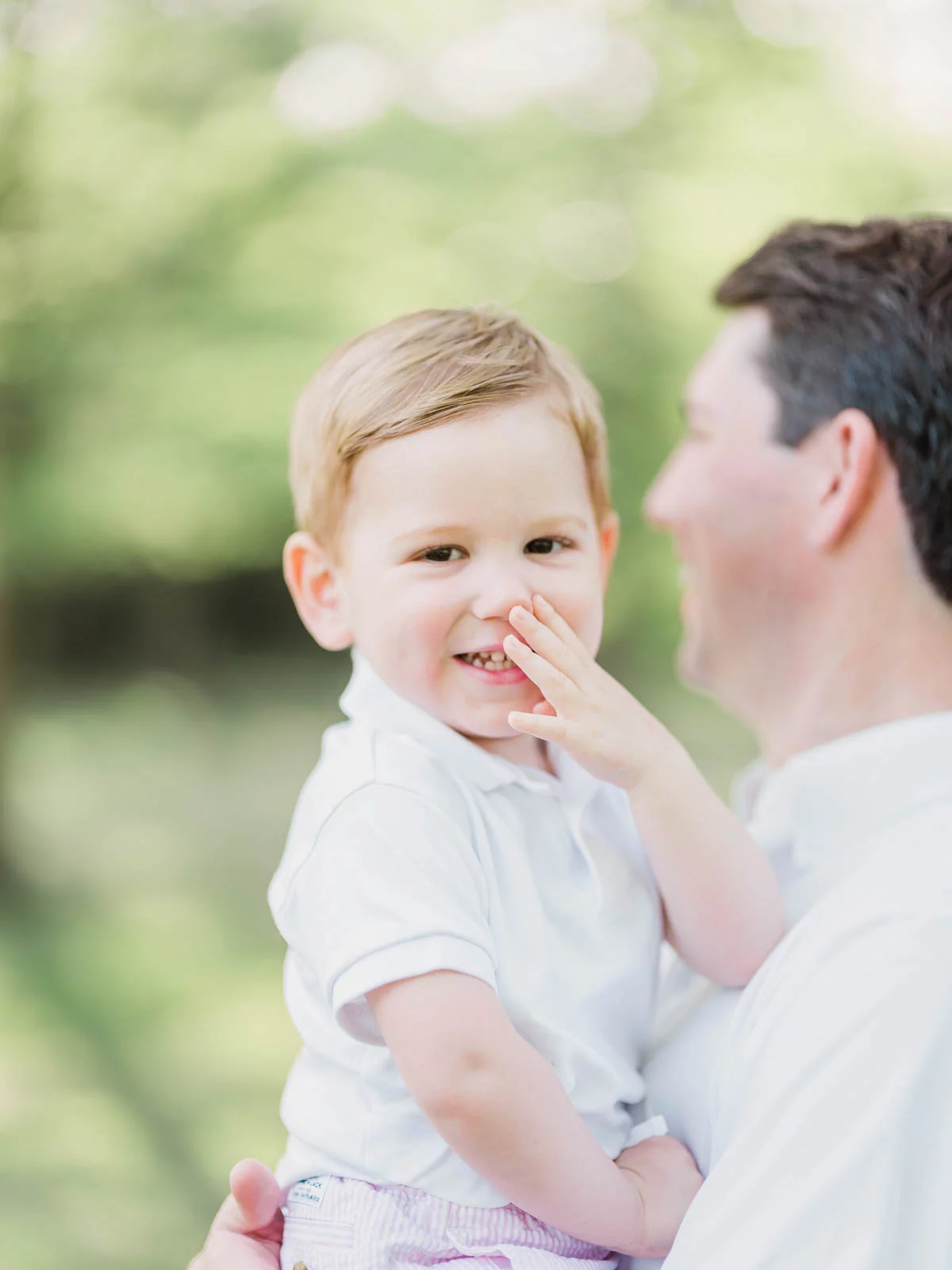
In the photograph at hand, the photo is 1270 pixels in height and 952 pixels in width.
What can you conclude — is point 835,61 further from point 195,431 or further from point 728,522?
point 728,522

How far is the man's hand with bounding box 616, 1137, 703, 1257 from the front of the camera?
3.52 feet

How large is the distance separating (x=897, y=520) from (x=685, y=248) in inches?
253

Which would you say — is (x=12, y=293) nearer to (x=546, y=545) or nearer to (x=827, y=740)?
(x=827, y=740)

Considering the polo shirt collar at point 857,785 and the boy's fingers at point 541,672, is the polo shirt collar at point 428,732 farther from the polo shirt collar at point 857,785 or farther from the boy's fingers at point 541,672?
the polo shirt collar at point 857,785

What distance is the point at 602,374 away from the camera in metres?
7.90

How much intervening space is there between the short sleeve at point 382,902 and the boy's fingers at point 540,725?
0.10m

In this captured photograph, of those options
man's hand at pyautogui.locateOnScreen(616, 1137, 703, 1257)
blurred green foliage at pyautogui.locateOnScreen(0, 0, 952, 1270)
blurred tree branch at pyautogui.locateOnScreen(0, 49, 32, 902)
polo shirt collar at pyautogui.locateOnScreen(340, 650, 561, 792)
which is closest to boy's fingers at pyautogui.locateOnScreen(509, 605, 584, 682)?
polo shirt collar at pyautogui.locateOnScreen(340, 650, 561, 792)

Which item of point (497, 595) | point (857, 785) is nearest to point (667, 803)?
point (497, 595)

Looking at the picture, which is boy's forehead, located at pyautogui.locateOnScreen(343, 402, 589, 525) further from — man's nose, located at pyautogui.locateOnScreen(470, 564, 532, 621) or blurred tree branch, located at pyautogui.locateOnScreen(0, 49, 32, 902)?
blurred tree branch, located at pyautogui.locateOnScreen(0, 49, 32, 902)

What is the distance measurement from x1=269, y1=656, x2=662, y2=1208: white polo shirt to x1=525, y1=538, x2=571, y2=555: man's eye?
17 centimetres

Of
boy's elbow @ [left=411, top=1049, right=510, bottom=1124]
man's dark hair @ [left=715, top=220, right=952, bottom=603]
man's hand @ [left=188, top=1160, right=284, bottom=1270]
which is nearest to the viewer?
boy's elbow @ [left=411, top=1049, right=510, bottom=1124]

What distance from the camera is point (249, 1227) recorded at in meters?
1.18

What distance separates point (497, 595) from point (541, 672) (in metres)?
0.07

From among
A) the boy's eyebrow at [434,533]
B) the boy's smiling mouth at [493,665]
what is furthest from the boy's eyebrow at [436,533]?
the boy's smiling mouth at [493,665]
